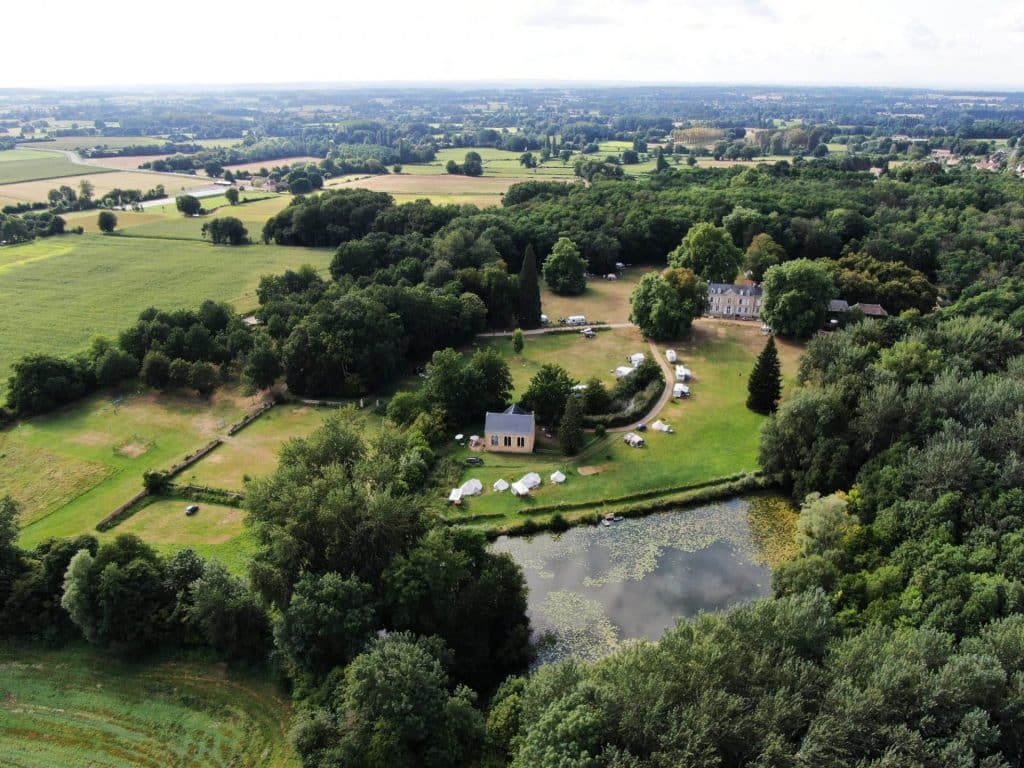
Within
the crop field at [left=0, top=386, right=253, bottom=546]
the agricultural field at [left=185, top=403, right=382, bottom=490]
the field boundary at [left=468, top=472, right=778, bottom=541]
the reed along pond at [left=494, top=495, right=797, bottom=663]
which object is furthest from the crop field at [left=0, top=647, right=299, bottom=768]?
the field boundary at [left=468, top=472, right=778, bottom=541]

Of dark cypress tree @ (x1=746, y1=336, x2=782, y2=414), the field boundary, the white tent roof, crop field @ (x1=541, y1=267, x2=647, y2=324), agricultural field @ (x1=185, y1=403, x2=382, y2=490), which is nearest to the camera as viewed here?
the field boundary

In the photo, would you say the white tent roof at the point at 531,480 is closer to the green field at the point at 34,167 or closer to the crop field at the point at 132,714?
the crop field at the point at 132,714

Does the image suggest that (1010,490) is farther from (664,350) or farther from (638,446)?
(664,350)

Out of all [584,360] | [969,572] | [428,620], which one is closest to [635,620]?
[428,620]

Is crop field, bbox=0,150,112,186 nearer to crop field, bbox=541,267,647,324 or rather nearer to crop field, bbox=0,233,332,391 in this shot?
crop field, bbox=0,233,332,391

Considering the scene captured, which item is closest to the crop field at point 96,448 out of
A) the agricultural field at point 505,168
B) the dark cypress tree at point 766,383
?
the dark cypress tree at point 766,383

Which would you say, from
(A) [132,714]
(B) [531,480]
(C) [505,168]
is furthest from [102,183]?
(A) [132,714]

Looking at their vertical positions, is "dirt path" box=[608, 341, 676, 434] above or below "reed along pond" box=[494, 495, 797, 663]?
above
